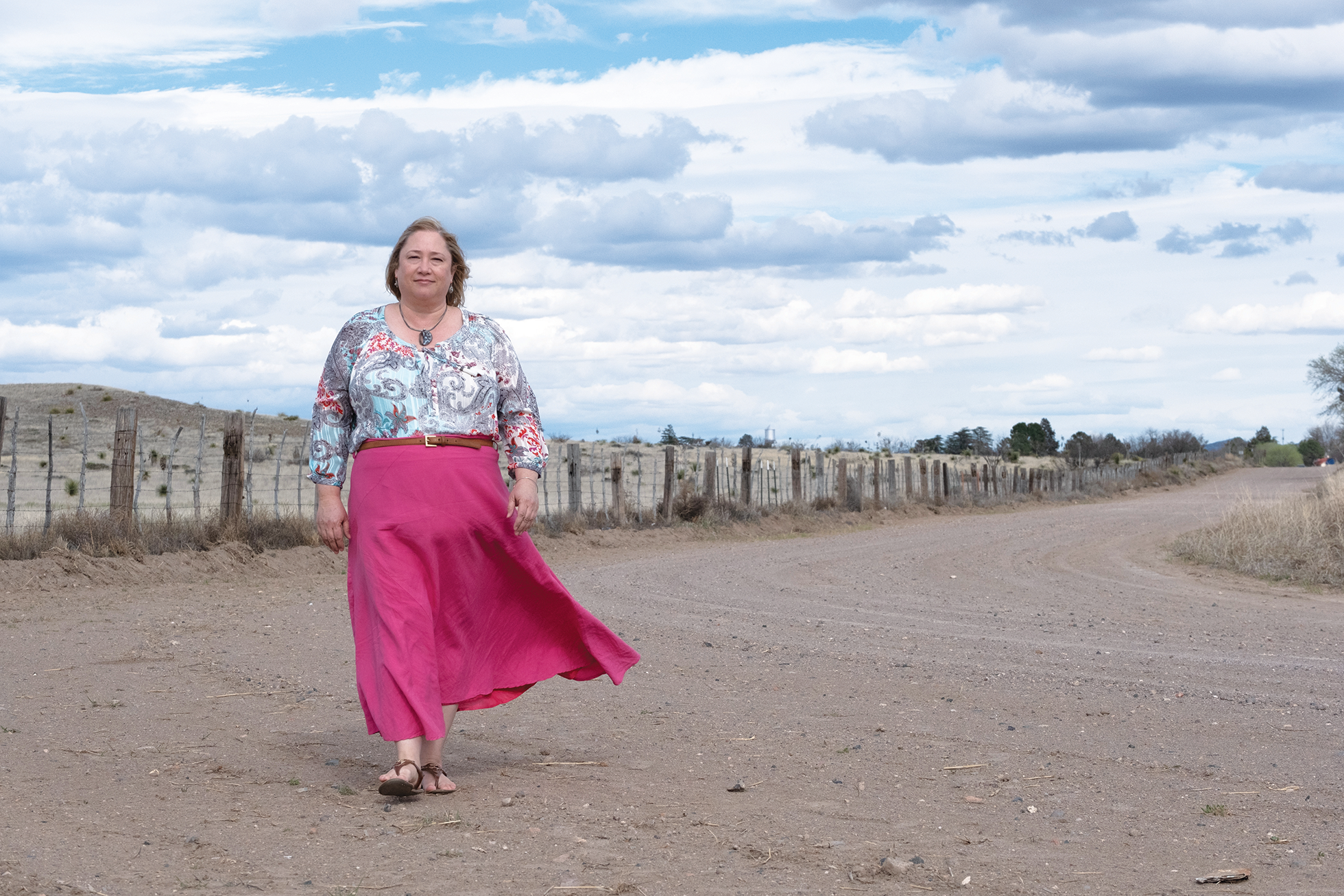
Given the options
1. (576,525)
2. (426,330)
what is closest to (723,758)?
(426,330)

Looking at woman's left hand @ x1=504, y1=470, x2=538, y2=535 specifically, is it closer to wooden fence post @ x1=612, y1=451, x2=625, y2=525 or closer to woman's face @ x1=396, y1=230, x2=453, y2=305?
woman's face @ x1=396, y1=230, x2=453, y2=305

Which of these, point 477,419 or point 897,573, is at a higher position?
point 477,419

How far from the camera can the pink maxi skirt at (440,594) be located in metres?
4.96

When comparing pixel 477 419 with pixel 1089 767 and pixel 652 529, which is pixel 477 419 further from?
pixel 652 529

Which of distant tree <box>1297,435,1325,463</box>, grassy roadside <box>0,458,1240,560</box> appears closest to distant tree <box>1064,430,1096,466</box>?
distant tree <box>1297,435,1325,463</box>

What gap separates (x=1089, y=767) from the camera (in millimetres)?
5699

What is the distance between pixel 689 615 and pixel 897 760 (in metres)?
5.60

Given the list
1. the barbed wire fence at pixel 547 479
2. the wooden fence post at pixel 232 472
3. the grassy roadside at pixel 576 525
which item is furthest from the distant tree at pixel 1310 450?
the wooden fence post at pixel 232 472

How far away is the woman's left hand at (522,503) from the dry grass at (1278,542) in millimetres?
12097

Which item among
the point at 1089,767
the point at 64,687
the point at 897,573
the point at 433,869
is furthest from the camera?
the point at 897,573

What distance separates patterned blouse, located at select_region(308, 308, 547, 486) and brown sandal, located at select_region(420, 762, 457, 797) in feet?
3.81

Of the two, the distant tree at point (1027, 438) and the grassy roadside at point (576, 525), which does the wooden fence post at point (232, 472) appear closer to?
the grassy roadside at point (576, 525)

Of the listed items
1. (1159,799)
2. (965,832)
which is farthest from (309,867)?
(1159,799)

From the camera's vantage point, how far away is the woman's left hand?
508 cm
